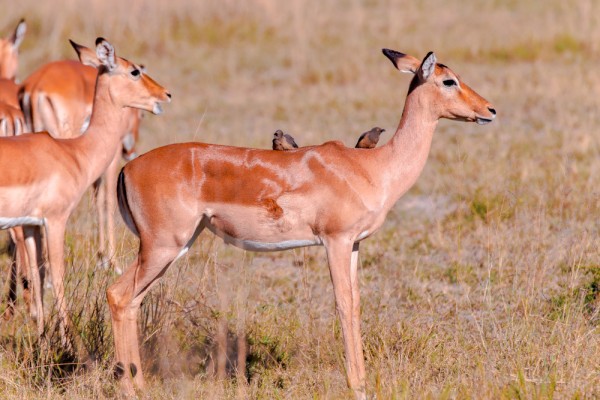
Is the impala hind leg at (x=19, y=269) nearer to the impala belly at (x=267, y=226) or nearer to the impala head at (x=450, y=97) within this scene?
the impala belly at (x=267, y=226)

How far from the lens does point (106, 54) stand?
5.68m

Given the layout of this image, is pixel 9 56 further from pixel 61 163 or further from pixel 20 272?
pixel 61 163

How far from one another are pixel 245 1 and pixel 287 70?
9.50 ft

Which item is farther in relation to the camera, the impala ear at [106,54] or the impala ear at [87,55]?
the impala ear at [87,55]

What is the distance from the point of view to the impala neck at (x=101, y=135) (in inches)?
224

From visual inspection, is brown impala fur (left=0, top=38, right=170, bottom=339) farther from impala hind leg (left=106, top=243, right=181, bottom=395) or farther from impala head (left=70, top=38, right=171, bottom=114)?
impala hind leg (left=106, top=243, right=181, bottom=395)

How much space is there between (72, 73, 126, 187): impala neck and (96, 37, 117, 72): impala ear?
0.25 feet

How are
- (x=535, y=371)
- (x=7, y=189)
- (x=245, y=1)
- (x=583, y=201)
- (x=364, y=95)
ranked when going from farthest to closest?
(x=245, y=1), (x=364, y=95), (x=583, y=201), (x=7, y=189), (x=535, y=371)

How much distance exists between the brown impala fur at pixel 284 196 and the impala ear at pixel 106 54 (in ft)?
3.33

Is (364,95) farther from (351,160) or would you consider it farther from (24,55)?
(351,160)

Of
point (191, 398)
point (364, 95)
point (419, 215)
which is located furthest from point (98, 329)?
point (364, 95)

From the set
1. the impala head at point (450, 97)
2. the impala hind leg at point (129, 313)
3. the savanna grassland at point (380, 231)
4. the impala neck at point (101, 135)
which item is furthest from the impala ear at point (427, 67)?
the impala neck at point (101, 135)

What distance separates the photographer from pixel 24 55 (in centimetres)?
1419

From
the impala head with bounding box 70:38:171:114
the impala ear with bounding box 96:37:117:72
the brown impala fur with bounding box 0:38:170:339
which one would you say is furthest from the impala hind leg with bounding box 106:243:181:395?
the impala ear with bounding box 96:37:117:72
